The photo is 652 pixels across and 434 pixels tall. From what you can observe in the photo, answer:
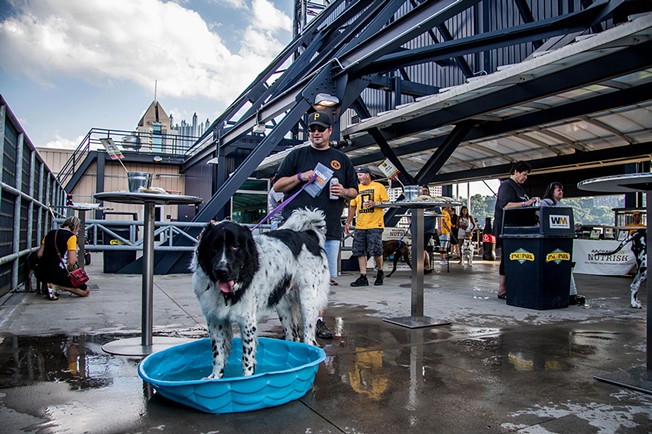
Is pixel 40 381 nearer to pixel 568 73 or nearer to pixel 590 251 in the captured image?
pixel 568 73

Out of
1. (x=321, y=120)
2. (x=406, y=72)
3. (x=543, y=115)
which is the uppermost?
(x=406, y=72)

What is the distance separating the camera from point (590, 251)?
438 inches

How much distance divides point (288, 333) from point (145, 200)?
1.54 metres

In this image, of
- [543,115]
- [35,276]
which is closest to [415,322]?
[35,276]

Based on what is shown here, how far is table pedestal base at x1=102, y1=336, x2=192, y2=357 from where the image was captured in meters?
3.64

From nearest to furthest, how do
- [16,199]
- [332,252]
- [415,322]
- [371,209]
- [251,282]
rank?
1. [251,282]
2. [332,252]
3. [415,322]
4. [16,199]
5. [371,209]

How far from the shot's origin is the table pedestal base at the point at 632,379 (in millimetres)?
2897

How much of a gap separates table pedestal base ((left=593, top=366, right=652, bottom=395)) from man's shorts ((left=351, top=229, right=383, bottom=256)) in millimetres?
5209

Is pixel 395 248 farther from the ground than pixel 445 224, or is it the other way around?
pixel 445 224

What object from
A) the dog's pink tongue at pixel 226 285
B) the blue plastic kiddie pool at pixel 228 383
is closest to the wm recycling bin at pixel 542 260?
the blue plastic kiddie pool at pixel 228 383

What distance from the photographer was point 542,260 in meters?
5.83

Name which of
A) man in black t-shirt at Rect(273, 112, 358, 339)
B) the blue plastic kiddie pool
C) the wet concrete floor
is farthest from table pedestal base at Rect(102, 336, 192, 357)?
man in black t-shirt at Rect(273, 112, 358, 339)

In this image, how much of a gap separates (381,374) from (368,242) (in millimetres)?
5174

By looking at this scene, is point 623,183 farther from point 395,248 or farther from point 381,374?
point 395,248
